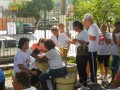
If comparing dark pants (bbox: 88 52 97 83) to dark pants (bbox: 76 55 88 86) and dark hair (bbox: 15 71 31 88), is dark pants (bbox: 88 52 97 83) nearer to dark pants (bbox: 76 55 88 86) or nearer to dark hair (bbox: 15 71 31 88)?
dark pants (bbox: 76 55 88 86)

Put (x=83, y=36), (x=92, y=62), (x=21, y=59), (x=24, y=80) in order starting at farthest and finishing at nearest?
(x=92, y=62) < (x=83, y=36) < (x=21, y=59) < (x=24, y=80)

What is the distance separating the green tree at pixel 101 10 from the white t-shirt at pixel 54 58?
6205 millimetres

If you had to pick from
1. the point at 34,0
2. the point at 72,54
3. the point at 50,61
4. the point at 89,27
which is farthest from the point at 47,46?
the point at 34,0

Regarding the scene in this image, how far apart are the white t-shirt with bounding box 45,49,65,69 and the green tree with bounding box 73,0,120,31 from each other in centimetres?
620

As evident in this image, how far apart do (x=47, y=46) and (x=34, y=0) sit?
142 ft

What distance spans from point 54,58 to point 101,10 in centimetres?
640

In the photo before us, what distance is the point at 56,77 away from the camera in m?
7.37

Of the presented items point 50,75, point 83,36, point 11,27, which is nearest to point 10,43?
point 11,27

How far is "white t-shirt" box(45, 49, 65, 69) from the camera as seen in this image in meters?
7.18

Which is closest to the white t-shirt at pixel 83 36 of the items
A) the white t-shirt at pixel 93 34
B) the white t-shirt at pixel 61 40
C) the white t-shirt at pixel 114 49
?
the white t-shirt at pixel 93 34

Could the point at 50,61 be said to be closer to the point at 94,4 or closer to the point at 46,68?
the point at 46,68

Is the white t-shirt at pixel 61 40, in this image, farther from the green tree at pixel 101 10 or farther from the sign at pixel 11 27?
the green tree at pixel 101 10

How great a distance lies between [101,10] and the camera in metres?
13.1

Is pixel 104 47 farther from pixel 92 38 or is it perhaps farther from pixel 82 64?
pixel 82 64
